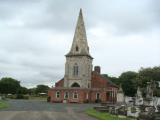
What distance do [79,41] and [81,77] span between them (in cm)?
892

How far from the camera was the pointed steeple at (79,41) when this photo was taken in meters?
93.9

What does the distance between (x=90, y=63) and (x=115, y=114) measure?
61.7m

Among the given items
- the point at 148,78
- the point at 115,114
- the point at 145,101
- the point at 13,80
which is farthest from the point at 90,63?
the point at 13,80

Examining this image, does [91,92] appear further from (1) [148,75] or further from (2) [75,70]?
(1) [148,75]

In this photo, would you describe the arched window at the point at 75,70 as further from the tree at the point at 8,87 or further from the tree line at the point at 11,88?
the tree at the point at 8,87

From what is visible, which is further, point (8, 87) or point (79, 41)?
point (8, 87)

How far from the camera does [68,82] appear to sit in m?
94.5

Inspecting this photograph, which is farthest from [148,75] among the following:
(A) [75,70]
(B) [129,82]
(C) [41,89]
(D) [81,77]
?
(C) [41,89]

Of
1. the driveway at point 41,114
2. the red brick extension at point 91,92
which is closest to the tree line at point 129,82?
the red brick extension at point 91,92

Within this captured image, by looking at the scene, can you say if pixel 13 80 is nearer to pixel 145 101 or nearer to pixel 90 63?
pixel 90 63

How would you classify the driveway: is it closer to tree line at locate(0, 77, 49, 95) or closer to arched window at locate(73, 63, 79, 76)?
arched window at locate(73, 63, 79, 76)

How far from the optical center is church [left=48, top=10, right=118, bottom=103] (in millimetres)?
90188

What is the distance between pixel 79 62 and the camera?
307 ft

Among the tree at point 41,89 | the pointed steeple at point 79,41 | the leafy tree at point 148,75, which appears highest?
the pointed steeple at point 79,41
